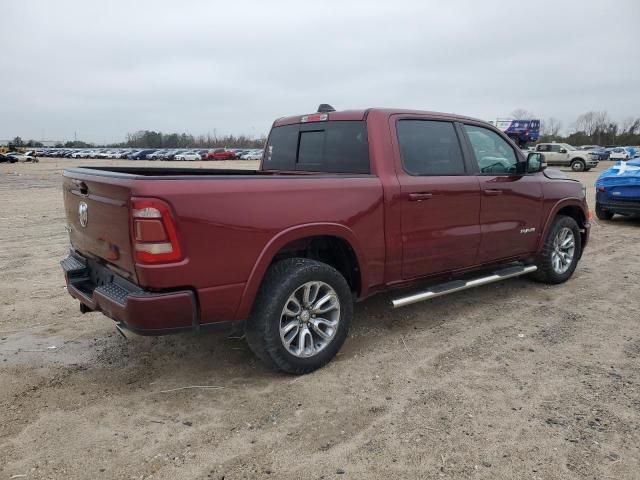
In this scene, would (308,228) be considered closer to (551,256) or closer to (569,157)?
(551,256)

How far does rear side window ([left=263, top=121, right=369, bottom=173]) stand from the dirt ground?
4.81ft

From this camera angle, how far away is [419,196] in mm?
4020

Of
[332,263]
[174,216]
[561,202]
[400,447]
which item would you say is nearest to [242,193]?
[174,216]

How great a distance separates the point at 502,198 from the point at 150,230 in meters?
3.35

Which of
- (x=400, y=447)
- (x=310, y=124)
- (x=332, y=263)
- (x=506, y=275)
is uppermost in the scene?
(x=310, y=124)

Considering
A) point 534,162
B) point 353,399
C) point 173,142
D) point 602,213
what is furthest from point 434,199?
point 173,142

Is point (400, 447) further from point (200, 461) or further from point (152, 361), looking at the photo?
point (152, 361)

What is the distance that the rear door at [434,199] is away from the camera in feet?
13.2

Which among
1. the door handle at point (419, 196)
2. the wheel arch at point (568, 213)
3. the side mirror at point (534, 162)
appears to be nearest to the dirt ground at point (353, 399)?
the wheel arch at point (568, 213)

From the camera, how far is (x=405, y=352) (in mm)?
3957

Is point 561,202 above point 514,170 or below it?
below

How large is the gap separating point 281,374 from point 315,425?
0.66 meters

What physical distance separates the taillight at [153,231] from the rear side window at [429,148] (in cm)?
199

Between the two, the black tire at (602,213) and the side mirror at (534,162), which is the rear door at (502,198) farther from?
the black tire at (602,213)
